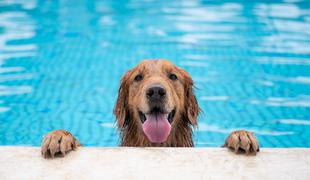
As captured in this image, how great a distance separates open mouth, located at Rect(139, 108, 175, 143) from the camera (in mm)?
4852

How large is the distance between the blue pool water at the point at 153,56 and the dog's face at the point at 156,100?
168 centimetres

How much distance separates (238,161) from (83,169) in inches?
44.0

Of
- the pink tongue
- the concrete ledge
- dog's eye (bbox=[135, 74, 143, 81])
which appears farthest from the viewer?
dog's eye (bbox=[135, 74, 143, 81])

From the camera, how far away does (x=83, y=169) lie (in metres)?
3.70

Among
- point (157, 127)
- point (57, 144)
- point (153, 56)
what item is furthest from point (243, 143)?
point (153, 56)

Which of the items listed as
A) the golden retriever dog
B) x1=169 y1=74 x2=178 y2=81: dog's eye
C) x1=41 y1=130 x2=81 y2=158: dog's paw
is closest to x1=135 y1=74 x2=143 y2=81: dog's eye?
the golden retriever dog

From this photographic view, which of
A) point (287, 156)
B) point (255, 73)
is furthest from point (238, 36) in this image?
point (287, 156)

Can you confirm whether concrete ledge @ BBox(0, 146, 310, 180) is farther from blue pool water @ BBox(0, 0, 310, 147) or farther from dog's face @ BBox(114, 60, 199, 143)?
blue pool water @ BBox(0, 0, 310, 147)

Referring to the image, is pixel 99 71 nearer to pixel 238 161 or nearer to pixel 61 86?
pixel 61 86

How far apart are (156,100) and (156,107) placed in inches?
3.2

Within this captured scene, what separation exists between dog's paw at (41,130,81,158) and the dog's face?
100cm

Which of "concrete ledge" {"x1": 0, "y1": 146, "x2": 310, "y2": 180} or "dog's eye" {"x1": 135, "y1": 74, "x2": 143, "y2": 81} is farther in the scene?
"dog's eye" {"x1": 135, "y1": 74, "x2": 143, "y2": 81}

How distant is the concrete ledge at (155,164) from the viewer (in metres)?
3.61

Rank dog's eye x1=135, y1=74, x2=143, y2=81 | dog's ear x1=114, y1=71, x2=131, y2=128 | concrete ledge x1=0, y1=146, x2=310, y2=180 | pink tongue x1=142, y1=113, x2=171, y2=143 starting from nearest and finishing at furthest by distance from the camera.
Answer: concrete ledge x1=0, y1=146, x2=310, y2=180 < pink tongue x1=142, y1=113, x2=171, y2=143 < dog's eye x1=135, y1=74, x2=143, y2=81 < dog's ear x1=114, y1=71, x2=131, y2=128
